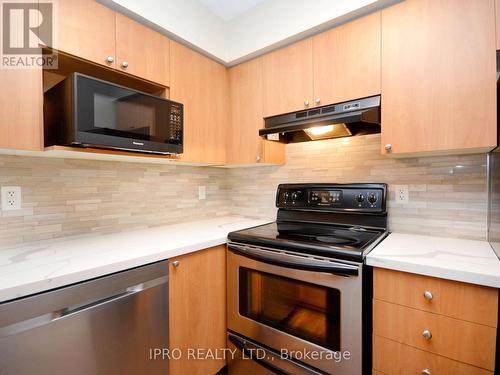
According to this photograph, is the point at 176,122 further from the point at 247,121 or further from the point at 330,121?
the point at 330,121

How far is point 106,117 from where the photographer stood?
1.19m

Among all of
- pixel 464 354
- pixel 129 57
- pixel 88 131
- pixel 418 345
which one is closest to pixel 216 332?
pixel 418 345

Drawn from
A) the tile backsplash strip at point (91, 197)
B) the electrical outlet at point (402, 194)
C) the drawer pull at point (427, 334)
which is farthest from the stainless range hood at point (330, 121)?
the drawer pull at point (427, 334)

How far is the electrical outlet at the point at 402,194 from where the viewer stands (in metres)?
1.52

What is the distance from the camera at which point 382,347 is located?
1.08 m

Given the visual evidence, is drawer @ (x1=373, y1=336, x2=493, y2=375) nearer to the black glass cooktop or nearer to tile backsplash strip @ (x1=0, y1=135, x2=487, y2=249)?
the black glass cooktop

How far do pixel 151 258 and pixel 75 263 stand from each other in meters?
0.28

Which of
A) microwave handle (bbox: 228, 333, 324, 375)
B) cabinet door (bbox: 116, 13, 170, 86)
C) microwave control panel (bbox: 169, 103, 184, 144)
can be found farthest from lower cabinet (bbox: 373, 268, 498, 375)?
cabinet door (bbox: 116, 13, 170, 86)

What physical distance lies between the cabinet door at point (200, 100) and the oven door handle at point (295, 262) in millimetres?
722

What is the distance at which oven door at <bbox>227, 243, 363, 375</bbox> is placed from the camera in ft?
3.63

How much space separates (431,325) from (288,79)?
150 centimetres

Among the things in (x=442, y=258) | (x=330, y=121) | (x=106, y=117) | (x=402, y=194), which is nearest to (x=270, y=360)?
(x=442, y=258)

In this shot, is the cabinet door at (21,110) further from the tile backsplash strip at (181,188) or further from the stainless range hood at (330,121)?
the stainless range hood at (330,121)

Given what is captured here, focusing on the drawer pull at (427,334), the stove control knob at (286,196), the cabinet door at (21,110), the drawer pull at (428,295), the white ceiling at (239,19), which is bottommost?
the drawer pull at (427,334)
